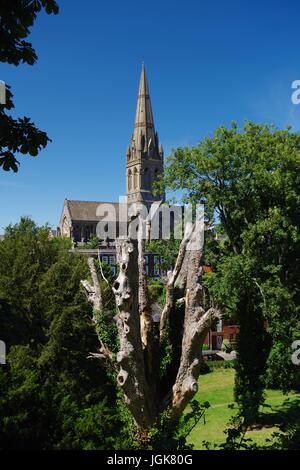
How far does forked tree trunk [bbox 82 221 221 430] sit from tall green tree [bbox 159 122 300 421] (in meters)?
10.1

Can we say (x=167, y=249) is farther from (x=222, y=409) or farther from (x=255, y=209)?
(x=222, y=409)

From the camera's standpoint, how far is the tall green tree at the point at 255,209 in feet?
85.0

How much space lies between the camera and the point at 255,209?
92.9ft

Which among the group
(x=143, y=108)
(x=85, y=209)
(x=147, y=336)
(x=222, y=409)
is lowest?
(x=222, y=409)

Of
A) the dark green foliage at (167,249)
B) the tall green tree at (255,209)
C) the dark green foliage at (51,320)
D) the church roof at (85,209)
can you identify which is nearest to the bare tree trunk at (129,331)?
the dark green foliage at (51,320)

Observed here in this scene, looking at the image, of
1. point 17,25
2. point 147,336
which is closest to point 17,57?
point 17,25

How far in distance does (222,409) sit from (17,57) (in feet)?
76.1

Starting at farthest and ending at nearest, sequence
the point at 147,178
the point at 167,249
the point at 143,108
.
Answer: the point at 147,178 → the point at 143,108 → the point at 167,249

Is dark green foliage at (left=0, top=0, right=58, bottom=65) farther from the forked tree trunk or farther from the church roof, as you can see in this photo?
the church roof

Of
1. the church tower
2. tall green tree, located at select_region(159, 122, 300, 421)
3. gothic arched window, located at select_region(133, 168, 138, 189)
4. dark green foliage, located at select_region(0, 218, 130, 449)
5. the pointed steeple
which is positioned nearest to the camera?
dark green foliage, located at select_region(0, 218, 130, 449)

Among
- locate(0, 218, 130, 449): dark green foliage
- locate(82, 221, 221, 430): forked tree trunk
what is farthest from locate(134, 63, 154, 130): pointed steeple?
locate(82, 221, 221, 430): forked tree trunk

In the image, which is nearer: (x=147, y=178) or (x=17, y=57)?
(x=17, y=57)

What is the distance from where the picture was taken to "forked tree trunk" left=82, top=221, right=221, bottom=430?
1293cm

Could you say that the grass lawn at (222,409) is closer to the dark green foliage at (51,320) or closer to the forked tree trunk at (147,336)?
the forked tree trunk at (147,336)
